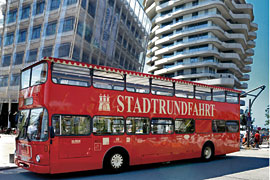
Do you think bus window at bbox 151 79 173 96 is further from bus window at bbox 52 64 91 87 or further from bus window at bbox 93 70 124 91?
bus window at bbox 52 64 91 87

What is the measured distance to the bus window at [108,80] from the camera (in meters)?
10.7

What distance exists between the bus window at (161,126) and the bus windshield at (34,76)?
4.99m

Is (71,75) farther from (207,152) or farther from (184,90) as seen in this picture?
(207,152)

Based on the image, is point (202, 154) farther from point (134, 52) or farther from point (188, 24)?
point (188, 24)

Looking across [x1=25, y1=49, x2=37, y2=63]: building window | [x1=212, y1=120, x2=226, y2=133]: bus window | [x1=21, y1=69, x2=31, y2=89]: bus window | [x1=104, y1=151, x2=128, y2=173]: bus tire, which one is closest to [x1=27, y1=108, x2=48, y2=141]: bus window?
[x1=21, y1=69, x2=31, y2=89]: bus window

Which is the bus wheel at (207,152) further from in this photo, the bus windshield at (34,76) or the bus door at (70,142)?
the bus windshield at (34,76)

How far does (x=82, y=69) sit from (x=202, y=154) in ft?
26.0

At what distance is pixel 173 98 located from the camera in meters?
13.2

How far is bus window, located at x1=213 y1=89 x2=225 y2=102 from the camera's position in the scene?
599 inches

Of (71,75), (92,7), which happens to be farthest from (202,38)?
(71,75)

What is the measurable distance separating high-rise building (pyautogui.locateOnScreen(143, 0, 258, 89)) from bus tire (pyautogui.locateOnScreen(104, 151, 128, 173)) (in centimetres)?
5232

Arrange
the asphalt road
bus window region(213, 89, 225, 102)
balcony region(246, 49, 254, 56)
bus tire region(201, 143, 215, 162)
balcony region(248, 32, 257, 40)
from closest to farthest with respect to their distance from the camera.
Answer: the asphalt road < bus tire region(201, 143, 215, 162) < bus window region(213, 89, 225, 102) < balcony region(248, 32, 257, 40) < balcony region(246, 49, 254, 56)

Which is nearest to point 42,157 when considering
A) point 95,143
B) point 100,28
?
point 95,143

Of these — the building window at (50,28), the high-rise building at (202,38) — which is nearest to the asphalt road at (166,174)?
the building window at (50,28)
